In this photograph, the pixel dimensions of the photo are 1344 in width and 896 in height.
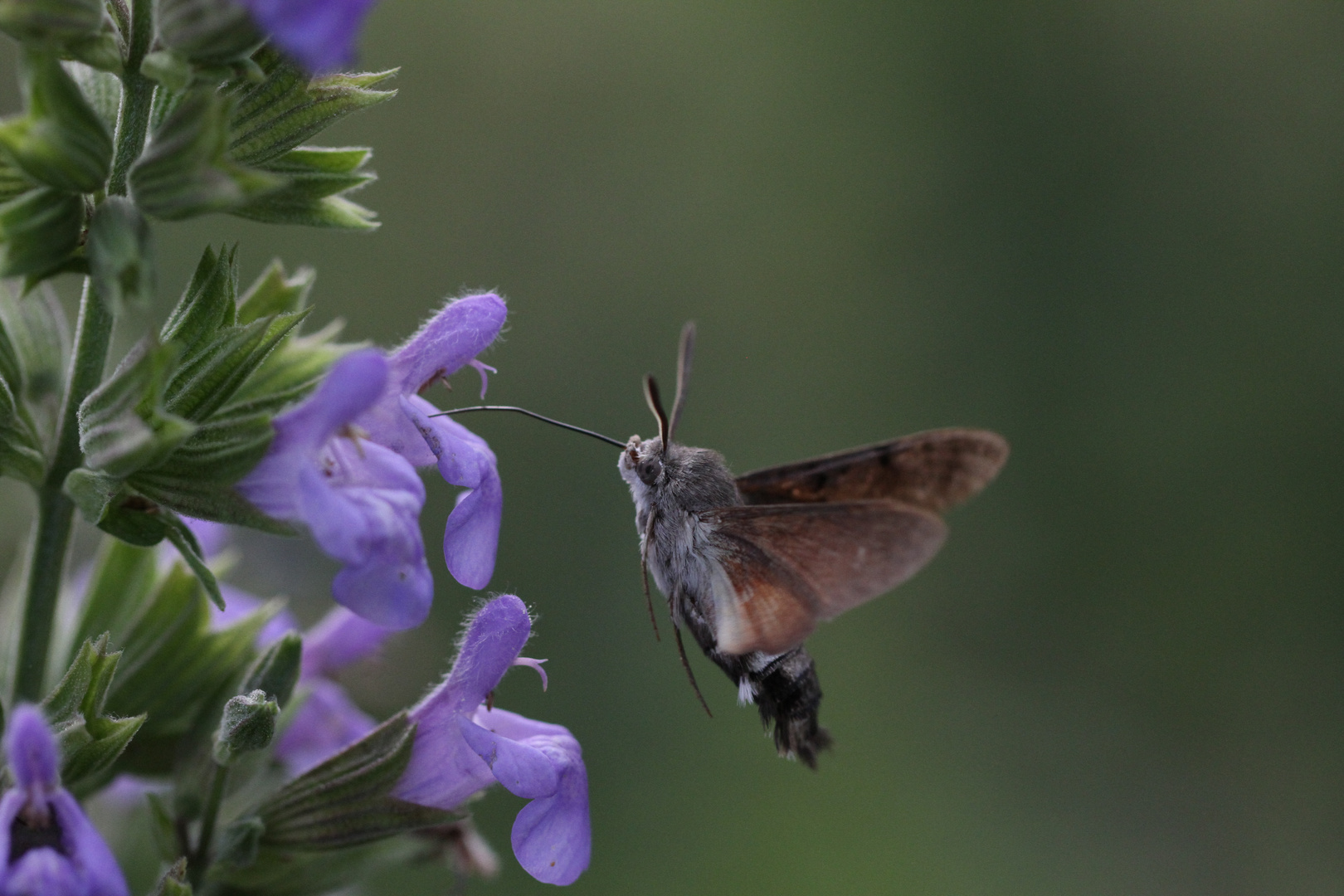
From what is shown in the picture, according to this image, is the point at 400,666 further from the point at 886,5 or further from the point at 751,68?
the point at 886,5

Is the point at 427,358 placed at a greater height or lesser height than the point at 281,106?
lesser

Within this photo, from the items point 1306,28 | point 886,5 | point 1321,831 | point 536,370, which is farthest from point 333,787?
point 1306,28

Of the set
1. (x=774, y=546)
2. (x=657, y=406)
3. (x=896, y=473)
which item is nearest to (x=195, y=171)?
(x=657, y=406)

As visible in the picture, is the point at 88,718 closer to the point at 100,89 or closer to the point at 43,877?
the point at 43,877

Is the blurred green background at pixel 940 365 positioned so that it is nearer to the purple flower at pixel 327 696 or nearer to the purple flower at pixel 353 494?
the purple flower at pixel 327 696

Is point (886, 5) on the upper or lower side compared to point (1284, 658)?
upper

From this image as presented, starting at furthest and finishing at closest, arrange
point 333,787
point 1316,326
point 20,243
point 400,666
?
1. point 1316,326
2. point 400,666
3. point 333,787
4. point 20,243
